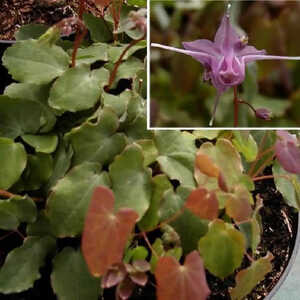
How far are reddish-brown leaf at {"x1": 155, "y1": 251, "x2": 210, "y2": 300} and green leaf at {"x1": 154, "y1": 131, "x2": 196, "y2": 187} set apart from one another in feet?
0.48

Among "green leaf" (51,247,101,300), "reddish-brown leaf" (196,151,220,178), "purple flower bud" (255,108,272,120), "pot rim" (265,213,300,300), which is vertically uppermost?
"purple flower bud" (255,108,272,120)

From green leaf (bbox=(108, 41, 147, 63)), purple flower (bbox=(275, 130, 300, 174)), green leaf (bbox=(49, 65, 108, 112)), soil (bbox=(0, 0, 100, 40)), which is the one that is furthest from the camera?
soil (bbox=(0, 0, 100, 40))

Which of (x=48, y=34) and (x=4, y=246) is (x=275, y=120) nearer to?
(x=48, y=34)

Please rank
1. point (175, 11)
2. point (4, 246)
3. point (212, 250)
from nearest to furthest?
point (175, 11) → point (212, 250) → point (4, 246)

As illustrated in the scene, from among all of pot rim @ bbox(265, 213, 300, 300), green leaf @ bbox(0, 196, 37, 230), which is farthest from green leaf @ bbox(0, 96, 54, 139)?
pot rim @ bbox(265, 213, 300, 300)

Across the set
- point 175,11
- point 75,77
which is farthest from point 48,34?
point 175,11

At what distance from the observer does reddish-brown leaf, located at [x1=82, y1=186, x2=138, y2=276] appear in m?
0.50

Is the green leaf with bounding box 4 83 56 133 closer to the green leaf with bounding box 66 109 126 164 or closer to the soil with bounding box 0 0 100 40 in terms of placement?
the green leaf with bounding box 66 109 126 164

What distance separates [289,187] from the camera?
75 cm

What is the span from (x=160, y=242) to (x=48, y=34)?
25 cm

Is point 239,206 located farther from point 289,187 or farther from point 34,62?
point 34,62

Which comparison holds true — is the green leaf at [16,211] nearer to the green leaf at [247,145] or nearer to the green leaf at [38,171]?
the green leaf at [38,171]

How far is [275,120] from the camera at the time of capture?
54cm

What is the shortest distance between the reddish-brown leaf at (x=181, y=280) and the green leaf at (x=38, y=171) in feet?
0.72
